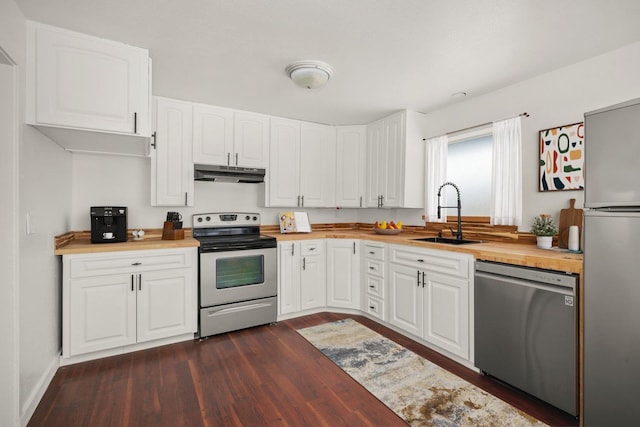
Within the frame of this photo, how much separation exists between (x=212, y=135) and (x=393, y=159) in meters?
2.12

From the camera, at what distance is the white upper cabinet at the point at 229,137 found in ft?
11.0

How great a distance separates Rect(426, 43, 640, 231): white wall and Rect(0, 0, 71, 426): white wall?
3.63m

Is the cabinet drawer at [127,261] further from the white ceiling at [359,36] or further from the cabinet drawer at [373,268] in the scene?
the cabinet drawer at [373,268]

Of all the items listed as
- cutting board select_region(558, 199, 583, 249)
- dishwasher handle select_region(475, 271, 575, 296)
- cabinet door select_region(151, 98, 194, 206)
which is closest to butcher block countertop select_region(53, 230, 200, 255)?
cabinet door select_region(151, 98, 194, 206)

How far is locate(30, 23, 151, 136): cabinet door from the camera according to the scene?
77.1 inches

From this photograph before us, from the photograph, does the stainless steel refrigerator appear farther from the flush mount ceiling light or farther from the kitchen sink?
the flush mount ceiling light

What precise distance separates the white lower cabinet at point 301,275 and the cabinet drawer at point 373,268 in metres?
0.51

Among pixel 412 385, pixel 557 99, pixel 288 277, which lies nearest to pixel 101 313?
pixel 288 277

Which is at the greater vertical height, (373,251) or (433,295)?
(373,251)

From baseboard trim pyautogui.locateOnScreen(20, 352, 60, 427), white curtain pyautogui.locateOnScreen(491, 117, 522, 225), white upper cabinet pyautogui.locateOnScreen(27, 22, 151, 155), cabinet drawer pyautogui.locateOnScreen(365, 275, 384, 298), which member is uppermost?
white upper cabinet pyautogui.locateOnScreen(27, 22, 151, 155)

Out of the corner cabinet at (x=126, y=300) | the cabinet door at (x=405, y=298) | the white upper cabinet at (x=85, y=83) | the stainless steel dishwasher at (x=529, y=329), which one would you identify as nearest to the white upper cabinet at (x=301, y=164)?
the corner cabinet at (x=126, y=300)

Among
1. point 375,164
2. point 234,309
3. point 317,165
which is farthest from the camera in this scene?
point 317,165

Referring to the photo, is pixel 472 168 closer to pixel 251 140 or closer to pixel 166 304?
pixel 251 140

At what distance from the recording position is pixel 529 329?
6.55ft
